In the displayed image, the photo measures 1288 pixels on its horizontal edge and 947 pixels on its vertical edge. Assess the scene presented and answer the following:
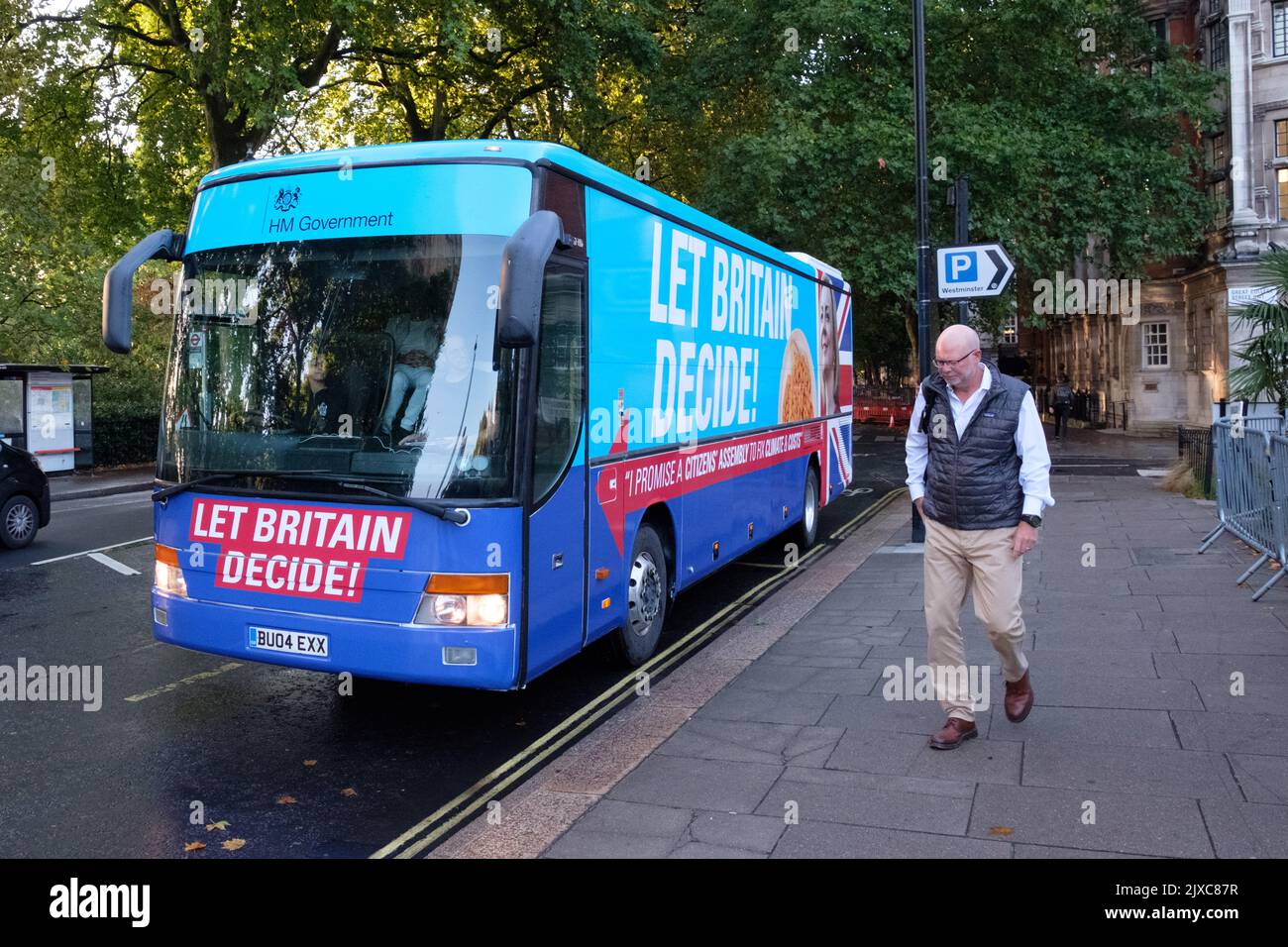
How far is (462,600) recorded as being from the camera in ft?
17.9

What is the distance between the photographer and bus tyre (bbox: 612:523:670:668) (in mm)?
7305

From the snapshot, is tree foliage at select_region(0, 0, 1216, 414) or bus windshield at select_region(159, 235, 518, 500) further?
tree foliage at select_region(0, 0, 1216, 414)

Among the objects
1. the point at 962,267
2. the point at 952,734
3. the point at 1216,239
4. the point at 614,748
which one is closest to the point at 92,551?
the point at 614,748

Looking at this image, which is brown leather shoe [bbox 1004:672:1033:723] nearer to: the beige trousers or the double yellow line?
the beige trousers

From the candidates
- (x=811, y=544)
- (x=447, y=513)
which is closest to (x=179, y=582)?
(x=447, y=513)

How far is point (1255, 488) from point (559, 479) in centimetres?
744

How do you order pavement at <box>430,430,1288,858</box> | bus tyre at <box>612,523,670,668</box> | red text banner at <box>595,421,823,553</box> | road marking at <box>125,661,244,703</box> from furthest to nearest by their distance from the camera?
1. bus tyre at <box>612,523,670,668</box>
2. road marking at <box>125,661,244,703</box>
3. red text banner at <box>595,421,823,553</box>
4. pavement at <box>430,430,1288,858</box>

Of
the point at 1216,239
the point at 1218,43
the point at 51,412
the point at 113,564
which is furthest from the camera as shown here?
the point at 1216,239

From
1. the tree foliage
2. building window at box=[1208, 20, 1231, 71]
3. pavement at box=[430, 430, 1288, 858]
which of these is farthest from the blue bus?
building window at box=[1208, 20, 1231, 71]

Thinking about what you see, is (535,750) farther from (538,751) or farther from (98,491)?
(98,491)

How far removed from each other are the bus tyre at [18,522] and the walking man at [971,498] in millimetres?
11281

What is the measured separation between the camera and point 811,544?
1302cm

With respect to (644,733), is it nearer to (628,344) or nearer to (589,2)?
(628,344)

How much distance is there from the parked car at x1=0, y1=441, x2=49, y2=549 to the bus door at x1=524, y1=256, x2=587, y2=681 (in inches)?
378
